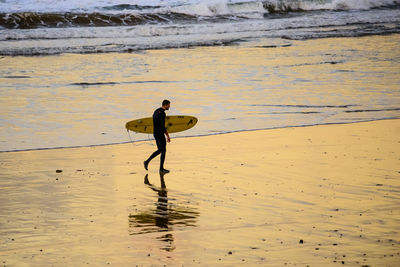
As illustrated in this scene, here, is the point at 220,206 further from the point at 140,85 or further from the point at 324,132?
the point at 140,85

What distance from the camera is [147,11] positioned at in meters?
54.1

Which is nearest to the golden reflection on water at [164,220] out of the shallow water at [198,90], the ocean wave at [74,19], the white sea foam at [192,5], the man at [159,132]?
the man at [159,132]

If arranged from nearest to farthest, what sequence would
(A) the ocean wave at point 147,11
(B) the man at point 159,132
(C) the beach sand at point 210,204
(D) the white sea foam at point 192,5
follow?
(C) the beach sand at point 210,204, (B) the man at point 159,132, (A) the ocean wave at point 147,11, (D) the white sea foam at point 192,5

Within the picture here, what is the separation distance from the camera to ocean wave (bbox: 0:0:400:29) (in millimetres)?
48656

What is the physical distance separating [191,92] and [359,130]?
23.1 ft

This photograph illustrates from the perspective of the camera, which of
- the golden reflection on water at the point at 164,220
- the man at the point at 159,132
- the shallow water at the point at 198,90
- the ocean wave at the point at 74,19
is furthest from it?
the ocean wave at the point at 74,19

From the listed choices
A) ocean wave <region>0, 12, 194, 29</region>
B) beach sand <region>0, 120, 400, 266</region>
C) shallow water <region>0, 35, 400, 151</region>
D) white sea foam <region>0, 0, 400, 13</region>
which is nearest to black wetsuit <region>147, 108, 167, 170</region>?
beach sand <region>0, 120, 400, 266</region>

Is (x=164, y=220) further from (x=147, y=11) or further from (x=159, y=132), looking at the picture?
(x=147, y=11)

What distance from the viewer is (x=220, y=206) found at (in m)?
9.91

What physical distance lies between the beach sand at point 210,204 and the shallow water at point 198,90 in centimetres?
202

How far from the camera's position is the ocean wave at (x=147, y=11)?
48.7 meters

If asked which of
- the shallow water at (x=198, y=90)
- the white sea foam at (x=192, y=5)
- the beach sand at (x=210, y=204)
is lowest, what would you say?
the shallow water at (x=198, y=90)

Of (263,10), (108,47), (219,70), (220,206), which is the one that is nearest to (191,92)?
(219,70)

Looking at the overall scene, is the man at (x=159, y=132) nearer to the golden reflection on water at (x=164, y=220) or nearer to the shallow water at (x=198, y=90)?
the golden reflection on water at (x=164, y=220)
